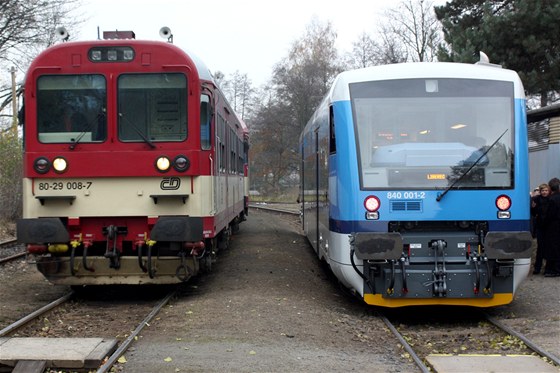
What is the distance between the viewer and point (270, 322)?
24.4ft

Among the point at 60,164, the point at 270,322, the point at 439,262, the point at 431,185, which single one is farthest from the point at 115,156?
the point at 439,262

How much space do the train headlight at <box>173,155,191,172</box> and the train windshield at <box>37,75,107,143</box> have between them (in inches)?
42.2

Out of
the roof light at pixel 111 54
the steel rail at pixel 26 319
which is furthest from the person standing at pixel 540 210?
the steel rail at pixel 26 319

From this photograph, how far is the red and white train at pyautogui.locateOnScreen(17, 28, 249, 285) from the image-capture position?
28.2 ft

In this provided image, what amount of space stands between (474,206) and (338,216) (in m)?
1.60

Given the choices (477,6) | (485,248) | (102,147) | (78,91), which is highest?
(477,6)

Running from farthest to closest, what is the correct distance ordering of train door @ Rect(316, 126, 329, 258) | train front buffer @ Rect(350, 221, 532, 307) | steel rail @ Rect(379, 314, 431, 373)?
train door @ Rect(316, 126, 329, 258) < train front buffer @ Rect(350, 221, 532, 307) < steel rail @ Rect(379, 314, 431, 373)

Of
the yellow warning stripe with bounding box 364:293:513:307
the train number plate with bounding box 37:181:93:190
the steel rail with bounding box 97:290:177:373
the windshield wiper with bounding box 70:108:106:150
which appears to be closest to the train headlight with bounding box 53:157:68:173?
the train number plate with bounding box 37:181:93:190

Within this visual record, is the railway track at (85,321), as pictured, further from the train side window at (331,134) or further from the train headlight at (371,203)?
the train side window at (331,134)

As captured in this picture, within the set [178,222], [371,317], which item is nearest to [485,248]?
[371,317]

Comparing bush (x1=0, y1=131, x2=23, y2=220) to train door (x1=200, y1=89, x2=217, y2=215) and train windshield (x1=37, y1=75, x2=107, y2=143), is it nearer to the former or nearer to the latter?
train windshield (x1=37, y1=75, x2=107, y2=143)

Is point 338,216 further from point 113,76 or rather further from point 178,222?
point 113,76

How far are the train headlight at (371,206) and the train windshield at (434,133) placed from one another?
0.49ft

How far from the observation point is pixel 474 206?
7.75m
